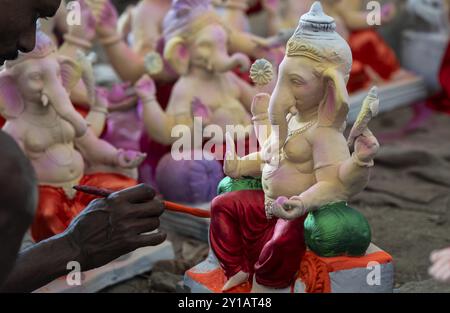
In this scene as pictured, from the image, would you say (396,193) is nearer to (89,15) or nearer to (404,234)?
(404,234)

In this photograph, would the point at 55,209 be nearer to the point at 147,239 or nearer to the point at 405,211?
the point at 147,239

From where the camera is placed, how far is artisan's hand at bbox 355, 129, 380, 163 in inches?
69.5

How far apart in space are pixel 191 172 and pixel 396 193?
0.85 metres

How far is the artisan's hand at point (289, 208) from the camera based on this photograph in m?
1.80

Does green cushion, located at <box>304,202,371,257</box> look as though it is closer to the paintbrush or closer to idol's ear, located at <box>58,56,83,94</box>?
the paintbrush

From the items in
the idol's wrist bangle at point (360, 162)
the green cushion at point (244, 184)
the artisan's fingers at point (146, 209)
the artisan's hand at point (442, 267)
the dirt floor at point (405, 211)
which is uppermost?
the idol's wrist bangle at point (360, 162)

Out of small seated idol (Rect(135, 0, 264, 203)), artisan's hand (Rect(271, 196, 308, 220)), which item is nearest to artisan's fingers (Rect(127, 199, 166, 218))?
artisan's hand (Rect(271, 196, 308, 220))

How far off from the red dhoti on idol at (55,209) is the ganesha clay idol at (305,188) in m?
0.57

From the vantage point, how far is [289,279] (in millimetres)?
1912

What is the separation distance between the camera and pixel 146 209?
1.66 meters

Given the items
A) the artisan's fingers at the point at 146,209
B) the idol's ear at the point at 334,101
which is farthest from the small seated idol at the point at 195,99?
the artisan's fingers at the point at 146,209

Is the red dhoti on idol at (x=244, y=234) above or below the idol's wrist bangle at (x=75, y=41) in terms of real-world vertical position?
below

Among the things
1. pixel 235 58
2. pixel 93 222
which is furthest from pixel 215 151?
pixel 93 222

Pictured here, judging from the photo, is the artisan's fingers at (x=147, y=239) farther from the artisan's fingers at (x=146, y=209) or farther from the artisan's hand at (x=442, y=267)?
the artisan's hand at (x=442, y=267)
